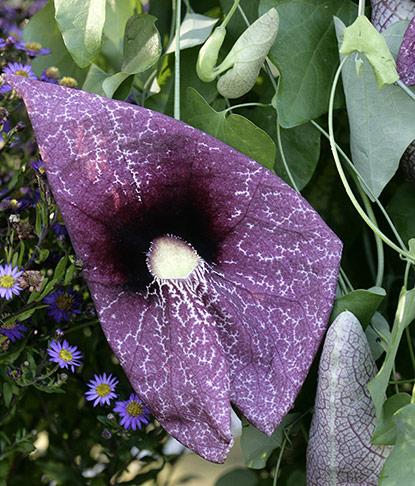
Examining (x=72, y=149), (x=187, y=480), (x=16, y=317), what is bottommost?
(x=187, y=480)

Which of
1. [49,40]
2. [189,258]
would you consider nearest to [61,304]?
[189,258]

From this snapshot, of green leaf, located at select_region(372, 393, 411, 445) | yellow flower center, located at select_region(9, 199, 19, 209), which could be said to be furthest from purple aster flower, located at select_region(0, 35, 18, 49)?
green leaf, located at select_region(372, 393, 411, 445)

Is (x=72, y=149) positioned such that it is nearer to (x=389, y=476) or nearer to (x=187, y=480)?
(x=389, y=476)

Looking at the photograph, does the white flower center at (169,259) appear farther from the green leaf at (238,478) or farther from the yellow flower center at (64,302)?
the green leaf at (238,478)

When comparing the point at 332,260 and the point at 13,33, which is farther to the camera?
the point at 13,33

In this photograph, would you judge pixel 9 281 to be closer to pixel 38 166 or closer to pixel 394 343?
pixel 38 166

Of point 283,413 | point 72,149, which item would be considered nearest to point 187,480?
point 283,413
